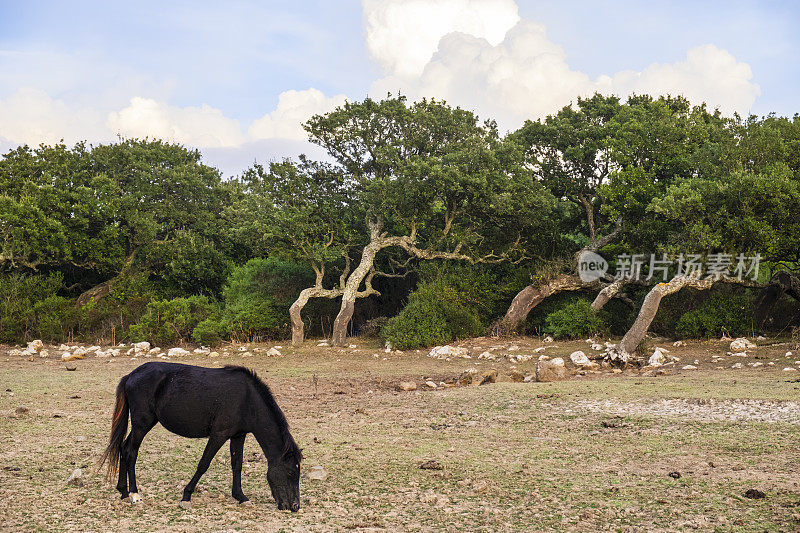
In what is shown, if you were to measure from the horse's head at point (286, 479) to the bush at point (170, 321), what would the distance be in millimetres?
20286

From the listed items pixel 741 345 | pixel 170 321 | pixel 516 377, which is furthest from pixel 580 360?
pixel 170 321

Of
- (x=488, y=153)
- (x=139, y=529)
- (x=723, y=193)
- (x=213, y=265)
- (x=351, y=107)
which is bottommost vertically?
(x=139, y=529)

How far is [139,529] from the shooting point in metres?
5.12

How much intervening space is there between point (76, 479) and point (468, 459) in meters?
4.13

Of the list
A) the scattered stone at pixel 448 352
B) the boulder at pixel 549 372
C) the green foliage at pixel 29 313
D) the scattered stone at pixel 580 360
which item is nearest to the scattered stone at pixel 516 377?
the boulder at pixel 549 372

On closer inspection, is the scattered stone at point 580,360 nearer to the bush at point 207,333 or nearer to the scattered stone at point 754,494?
the scattered stone at point 754,494

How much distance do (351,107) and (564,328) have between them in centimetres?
1134

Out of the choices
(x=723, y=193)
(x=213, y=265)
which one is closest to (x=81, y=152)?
(x=213, y=265)

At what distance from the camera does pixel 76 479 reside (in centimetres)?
638

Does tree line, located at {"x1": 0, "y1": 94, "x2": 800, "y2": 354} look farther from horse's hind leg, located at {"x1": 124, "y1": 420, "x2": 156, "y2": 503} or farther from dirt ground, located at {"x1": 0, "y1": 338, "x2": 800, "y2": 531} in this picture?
horse's hind leg, located at {"x1": 124, "y1": 420, "x2": 156, "y2": 503}

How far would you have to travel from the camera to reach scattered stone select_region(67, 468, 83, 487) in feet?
20.6

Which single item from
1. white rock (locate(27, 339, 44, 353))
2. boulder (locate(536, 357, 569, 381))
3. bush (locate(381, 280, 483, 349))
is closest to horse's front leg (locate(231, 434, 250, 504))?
boulder (locate(536, 357, 569, 381))

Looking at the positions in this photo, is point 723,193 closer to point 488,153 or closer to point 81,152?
point 488,153

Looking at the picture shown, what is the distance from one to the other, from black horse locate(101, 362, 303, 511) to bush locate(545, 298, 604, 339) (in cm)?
1789
